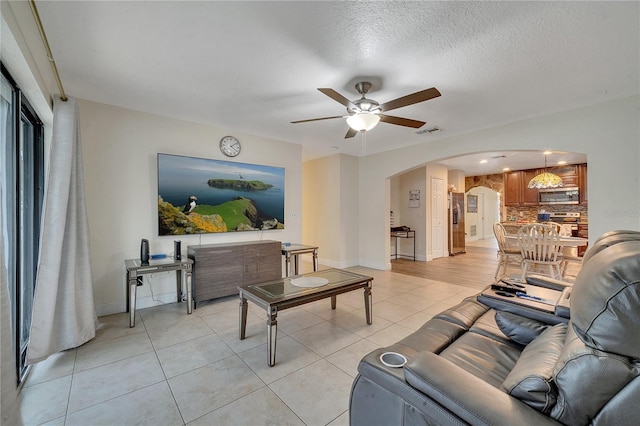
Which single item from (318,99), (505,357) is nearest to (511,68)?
(318,99)

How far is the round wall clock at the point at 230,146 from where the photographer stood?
4.13 metres

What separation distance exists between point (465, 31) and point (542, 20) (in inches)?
18.9

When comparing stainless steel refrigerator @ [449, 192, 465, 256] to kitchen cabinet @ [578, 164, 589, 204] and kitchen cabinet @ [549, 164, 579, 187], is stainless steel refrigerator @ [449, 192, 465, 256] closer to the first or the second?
kitchen cabinet @ [549, 164, 579, 187]

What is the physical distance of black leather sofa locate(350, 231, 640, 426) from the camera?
77cm

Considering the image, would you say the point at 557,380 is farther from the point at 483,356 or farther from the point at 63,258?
the point at 63,258

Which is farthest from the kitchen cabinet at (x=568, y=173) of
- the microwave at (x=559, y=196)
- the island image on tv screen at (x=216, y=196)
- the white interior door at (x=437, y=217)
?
the island image on tv screen at (x=216, y=196)

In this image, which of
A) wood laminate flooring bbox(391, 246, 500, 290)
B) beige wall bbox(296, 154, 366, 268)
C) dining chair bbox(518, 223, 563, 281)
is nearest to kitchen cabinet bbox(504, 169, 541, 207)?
wood laminate flooring bbox(391, 246, 500, 290)

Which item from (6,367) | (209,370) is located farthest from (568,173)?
(6,367)

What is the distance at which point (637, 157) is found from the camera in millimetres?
2914

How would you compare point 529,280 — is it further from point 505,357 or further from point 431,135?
point 431,135

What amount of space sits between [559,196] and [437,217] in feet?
12.4

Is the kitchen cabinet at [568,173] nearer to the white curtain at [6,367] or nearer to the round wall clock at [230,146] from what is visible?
the round wall clock at [230,146]

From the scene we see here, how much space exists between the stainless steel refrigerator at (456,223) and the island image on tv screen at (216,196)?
5.17m

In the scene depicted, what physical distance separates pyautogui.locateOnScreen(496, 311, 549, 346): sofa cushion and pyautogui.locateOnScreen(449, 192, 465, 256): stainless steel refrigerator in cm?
623
